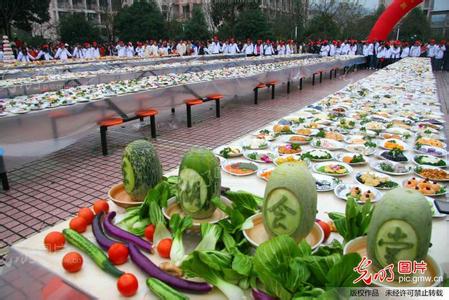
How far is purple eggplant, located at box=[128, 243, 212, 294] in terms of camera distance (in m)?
1.25

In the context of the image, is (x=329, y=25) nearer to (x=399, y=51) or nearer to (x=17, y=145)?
(x=399, y=51)

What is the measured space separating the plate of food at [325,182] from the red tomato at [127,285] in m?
1.27

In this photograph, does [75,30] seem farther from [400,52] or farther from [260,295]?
[260,295]

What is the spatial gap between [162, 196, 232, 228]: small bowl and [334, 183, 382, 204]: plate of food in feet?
2.38

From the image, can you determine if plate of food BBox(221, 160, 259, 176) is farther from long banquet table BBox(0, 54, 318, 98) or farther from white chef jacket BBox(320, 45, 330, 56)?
white chef jacket BBox(320, 45, 330, 56)

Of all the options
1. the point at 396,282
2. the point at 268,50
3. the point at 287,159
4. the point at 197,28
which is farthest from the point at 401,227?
the point at 197,28

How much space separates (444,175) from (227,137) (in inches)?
167

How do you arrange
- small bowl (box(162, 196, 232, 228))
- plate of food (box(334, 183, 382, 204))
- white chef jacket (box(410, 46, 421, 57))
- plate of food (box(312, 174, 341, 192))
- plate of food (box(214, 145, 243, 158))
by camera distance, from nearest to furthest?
small bowl (box(162, 196, 232, 228)), plate of food (box(334, 183, 382, 204)), plate of food (box(312, 174, 341, 192)), plate of food (box(214, 145, 243, 158)), white chef jacket (box(410, 46, 421, 57))

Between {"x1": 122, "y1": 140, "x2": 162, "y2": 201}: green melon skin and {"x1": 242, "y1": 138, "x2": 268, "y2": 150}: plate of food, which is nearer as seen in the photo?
{"x1": 122, "y1": 140, "x2": 162, "y2": 201}: green melon skin

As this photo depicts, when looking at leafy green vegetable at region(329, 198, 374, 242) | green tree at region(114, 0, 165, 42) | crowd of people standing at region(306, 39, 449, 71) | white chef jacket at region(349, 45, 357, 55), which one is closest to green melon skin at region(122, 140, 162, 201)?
leafy green vegetable at region(329, 198, 374, 242)

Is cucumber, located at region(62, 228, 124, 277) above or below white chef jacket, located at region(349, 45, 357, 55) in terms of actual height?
below

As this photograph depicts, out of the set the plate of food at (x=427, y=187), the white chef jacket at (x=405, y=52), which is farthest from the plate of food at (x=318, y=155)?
the white chef jacket at (x=405, y=52)

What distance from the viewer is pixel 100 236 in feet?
5.17

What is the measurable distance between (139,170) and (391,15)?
2252cm
